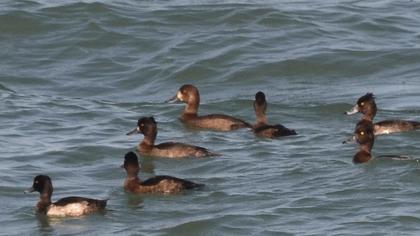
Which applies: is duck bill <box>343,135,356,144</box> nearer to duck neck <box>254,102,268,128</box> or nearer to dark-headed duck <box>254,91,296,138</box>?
dark-headed duck <box>254,91,296,138</box>

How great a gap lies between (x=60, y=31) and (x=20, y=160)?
868cm

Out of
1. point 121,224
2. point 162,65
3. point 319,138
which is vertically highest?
point 162,65

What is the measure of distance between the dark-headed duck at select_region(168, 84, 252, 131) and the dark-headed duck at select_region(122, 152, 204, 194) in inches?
125

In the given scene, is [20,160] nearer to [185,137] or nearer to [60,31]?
[185,137]

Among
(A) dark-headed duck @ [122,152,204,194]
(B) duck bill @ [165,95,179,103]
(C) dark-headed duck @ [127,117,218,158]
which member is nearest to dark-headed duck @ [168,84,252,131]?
(B) duck bill @ [165,95,179,103]

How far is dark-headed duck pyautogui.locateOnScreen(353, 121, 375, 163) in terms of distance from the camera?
17422mm

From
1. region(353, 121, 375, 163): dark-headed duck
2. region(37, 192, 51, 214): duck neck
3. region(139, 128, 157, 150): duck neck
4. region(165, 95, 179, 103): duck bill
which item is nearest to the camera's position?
region(37, 192, 51, 214): duck neck

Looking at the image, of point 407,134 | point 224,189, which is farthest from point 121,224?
point 407,134

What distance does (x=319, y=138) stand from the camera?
62.2ft

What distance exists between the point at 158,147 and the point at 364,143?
2.65m

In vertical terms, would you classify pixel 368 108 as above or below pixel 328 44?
below

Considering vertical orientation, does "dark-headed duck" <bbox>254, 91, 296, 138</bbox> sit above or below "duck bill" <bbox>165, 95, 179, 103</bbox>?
below

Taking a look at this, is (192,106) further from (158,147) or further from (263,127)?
(158,147)

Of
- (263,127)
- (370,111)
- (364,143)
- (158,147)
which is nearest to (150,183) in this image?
(158,147)
